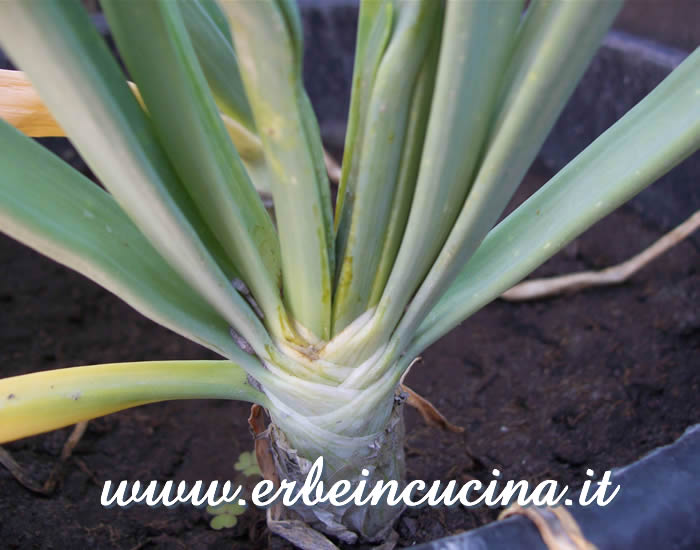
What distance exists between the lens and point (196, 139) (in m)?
0.44

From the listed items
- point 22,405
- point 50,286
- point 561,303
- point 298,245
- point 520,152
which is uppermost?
point 520,152

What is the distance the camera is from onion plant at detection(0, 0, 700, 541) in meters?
0.38

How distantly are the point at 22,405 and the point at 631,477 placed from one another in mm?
450

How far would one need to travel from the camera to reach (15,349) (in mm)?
1042

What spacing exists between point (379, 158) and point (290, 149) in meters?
0.06

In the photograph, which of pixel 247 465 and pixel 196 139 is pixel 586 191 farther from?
pixel 247 465

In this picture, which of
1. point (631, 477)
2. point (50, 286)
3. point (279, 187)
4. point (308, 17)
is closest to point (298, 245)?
point (279, 187)

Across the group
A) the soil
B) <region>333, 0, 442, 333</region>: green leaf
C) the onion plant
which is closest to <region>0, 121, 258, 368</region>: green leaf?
the onion plant

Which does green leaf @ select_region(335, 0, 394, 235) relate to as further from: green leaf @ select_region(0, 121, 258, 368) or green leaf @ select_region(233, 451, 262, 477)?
green leaf @ select_region(233, 451, 262, 477)

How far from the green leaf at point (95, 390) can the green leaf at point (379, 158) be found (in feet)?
0.40

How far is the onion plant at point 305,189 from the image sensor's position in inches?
14.8

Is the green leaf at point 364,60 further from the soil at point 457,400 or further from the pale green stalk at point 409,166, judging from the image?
the soil at point 457,400

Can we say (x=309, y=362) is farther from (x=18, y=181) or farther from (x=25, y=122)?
(x=25, y=122)

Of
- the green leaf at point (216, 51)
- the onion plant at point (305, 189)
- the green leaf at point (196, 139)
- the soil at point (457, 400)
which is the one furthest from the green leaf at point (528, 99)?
the soil at point (457, 400)
